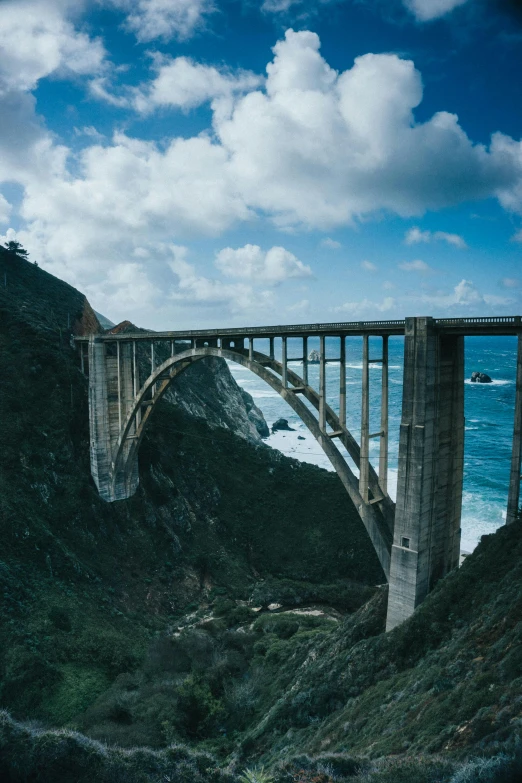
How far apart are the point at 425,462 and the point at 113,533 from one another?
67.5 ft

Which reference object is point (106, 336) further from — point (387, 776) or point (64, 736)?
point (387, 776)

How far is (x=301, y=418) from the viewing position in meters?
16.5

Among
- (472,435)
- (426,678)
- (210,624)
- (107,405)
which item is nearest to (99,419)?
(107,405)

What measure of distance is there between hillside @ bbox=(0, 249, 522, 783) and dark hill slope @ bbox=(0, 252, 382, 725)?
106 mm

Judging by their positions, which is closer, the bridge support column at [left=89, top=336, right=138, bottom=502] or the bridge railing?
the bridge railing

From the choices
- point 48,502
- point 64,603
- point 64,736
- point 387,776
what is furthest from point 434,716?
point 48,502

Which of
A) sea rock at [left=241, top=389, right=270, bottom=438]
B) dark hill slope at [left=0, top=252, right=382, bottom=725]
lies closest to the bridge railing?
dark hill slope at [left=0, top=252, right=382, bottom=725]

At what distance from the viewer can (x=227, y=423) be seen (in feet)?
185

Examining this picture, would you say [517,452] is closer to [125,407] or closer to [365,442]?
[365,442]

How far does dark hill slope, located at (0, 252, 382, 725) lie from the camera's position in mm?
16688

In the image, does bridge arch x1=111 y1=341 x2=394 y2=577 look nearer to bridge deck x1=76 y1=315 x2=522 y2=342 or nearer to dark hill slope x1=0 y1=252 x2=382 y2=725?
bridge deck x1=76 y1=315 x2=522 y2=342

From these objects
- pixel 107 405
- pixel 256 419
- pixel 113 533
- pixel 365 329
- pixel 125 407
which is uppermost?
pixel 365 329

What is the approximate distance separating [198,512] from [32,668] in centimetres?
1755

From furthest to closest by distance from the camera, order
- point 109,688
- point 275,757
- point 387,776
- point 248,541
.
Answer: point 248,541, point 109,688, point 275,757, point 387,776
